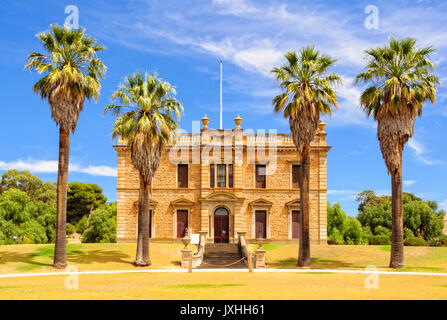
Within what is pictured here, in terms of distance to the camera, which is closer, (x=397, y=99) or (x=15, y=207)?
(x=397, y=99)

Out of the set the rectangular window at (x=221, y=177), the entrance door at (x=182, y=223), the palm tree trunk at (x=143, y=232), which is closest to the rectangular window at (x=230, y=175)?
the rectangular window at (x=221, y=177)

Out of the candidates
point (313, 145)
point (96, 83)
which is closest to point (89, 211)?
point (313, 145)

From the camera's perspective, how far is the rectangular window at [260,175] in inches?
1688

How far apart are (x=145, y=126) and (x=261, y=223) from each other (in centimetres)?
1698

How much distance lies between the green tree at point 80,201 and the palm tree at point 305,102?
58867 millimetres

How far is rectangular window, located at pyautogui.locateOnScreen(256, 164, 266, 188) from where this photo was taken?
42.9 metres

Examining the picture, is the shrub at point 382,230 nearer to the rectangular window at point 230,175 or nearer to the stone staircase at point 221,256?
the rectangular window at point 230,175

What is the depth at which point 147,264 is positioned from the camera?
30281 mm

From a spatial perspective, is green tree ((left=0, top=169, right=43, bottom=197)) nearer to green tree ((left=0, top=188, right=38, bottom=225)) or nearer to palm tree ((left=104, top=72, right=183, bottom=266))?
green tree ((left=0, top=188, right=38, bottom=225))

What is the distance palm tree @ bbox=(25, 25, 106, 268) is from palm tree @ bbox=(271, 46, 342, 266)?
11.8 meters

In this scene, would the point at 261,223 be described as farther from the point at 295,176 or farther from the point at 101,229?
the point at 101,229

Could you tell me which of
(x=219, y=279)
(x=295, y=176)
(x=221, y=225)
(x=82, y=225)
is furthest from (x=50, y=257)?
(x=82, y=225)

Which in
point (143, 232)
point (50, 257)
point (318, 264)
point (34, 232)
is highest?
point (143, 232)

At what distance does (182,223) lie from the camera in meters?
42.6
